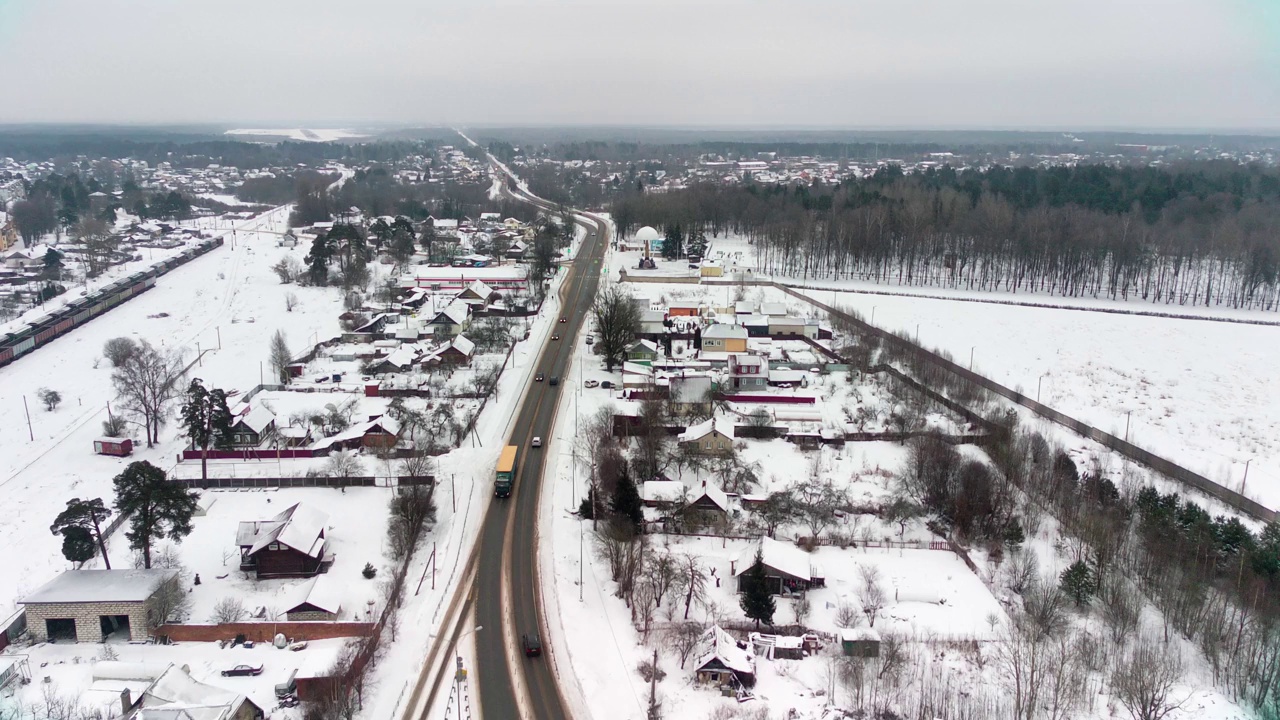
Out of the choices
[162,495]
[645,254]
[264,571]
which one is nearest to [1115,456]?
[264,571]

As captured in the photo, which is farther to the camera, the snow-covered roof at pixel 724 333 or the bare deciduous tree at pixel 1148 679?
the snow-covered roof at pixel 724 333

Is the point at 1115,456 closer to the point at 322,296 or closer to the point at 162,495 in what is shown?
the point at 162,495

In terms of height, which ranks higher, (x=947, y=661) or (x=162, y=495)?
(x=162, y=495)

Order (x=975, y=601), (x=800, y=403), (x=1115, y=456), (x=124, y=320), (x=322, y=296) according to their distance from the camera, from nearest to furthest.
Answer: (x=975, y=601) < (x=1115, y=456) < (x=800, y=403) < (x=124, y=320) < (x=322, y=296)

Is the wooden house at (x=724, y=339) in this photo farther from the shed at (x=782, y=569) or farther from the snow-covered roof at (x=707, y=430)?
the shed at (x=782, y=569)

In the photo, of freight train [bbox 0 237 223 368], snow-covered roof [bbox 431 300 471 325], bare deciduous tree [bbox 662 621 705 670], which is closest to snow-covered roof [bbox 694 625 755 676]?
bare deciduous tree [bbox 662 621 705 670]

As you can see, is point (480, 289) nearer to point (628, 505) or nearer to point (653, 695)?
point (628, 505)

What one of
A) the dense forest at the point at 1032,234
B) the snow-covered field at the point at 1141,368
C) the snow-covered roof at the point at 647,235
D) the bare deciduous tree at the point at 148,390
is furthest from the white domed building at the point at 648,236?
the bare deciduous tree at the point at 148,390
